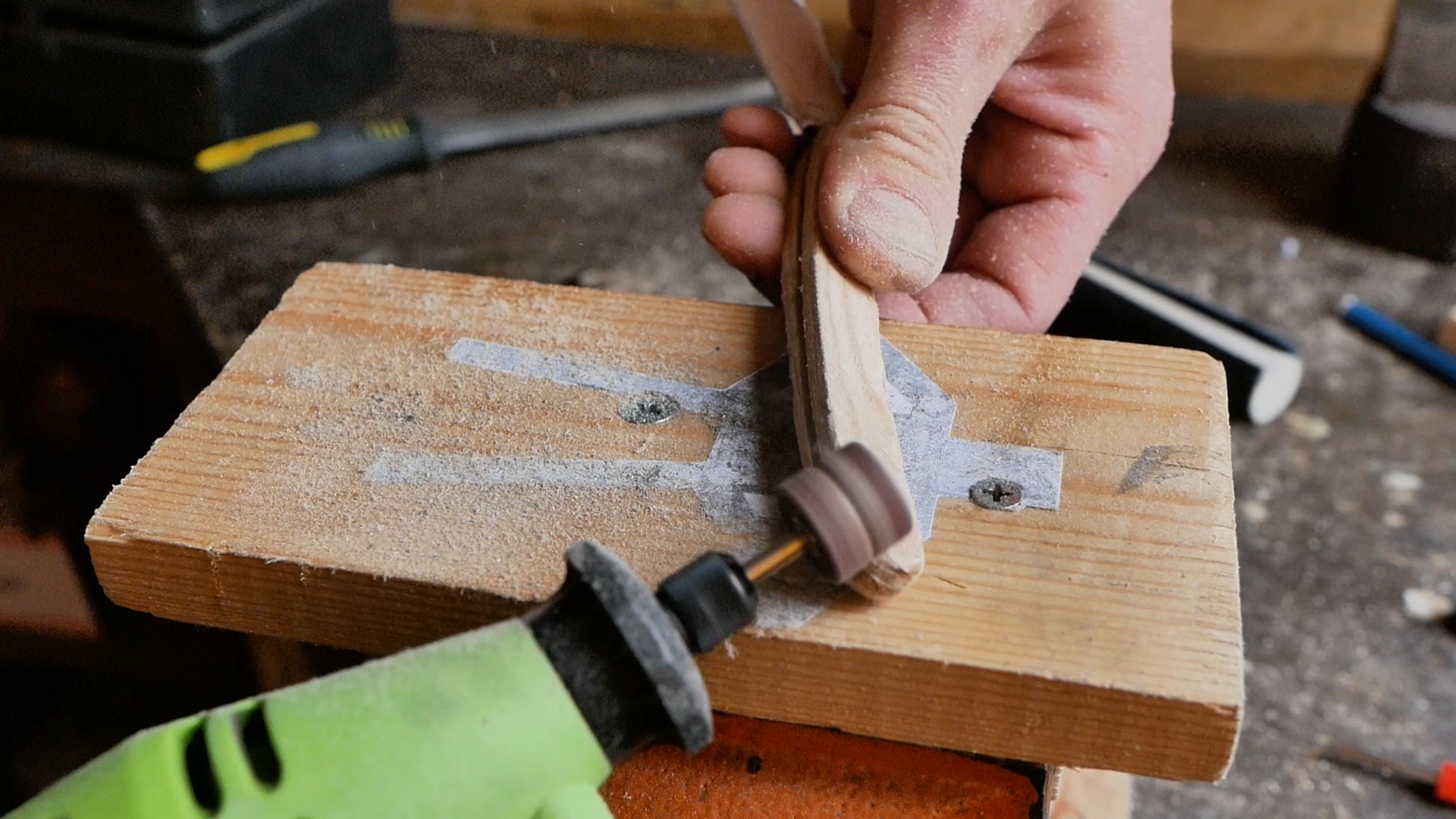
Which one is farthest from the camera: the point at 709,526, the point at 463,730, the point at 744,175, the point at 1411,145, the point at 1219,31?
the point at 1219,31

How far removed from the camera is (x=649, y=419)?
29.2 inches

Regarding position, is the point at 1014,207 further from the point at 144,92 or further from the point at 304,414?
the point at 144,92

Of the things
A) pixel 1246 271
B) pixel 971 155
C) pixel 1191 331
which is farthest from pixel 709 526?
pixel 1246 271

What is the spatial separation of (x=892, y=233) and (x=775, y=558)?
35 centimetres

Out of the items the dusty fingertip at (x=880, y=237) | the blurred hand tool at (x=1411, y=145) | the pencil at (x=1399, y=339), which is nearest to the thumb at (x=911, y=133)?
the dusty fingertip at (x=880, y=237)

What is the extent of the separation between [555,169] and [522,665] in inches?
64.2

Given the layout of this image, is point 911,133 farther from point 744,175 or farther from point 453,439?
point 453,439

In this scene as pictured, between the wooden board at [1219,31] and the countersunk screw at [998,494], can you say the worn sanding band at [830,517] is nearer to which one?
the countersunk screw at [998,494]

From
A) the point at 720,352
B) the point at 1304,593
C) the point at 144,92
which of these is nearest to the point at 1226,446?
the point at 720,352

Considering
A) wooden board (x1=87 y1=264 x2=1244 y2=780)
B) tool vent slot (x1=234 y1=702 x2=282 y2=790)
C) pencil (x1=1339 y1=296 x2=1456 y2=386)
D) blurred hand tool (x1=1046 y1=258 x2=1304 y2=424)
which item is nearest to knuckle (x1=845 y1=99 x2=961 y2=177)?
wooden board (x1=87 y1=264 x2=1244 y2=780)

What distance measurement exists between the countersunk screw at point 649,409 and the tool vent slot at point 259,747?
306 mm

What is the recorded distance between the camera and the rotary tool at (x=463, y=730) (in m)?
0.47

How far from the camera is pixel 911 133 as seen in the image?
89cm

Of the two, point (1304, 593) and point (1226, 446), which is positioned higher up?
point (1226, 446)
